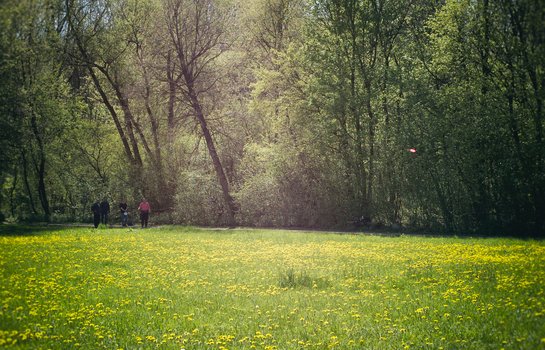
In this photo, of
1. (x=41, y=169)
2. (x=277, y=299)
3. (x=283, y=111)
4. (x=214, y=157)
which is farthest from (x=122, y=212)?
(x=277, y=299)

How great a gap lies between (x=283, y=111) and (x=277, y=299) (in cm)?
2800

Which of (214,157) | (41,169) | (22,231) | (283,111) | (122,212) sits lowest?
(22,231)

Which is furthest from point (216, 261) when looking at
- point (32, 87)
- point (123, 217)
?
point (32, 87)

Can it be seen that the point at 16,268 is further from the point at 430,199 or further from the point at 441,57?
the point at 441,57

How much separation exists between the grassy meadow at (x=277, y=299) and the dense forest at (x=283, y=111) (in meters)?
9.06

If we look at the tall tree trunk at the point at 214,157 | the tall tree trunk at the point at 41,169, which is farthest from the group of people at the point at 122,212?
the tall tree trunk at the point at 214,157

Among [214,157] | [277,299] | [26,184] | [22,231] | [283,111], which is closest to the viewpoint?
[277,299]

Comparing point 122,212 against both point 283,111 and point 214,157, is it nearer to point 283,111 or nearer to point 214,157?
point 214,157

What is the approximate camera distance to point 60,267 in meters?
14.9

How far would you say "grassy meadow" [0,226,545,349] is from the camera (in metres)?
8.16

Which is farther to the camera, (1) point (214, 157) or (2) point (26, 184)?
(2) point (26, 184)

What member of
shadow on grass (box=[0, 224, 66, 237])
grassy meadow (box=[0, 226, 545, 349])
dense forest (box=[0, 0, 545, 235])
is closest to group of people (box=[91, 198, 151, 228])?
dense forest (box=[0, 0, 545, 235])

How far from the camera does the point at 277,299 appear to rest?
36.1 ft

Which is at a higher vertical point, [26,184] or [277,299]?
[26,184]
